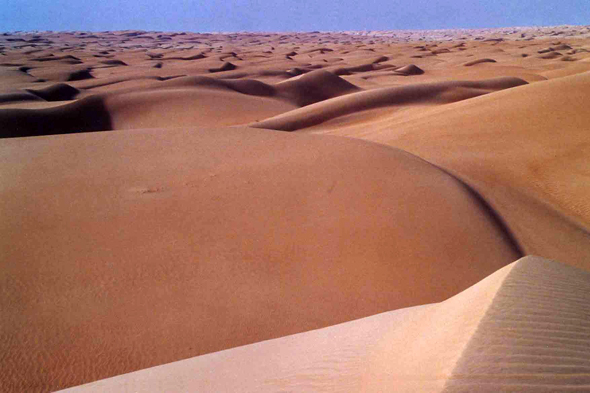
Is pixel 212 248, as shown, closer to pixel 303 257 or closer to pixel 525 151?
pixel 303 257

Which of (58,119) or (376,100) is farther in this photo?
(376,100)

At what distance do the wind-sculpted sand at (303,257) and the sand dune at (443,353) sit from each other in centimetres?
1

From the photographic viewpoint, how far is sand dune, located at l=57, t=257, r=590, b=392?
1.55 metres

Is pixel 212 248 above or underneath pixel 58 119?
above

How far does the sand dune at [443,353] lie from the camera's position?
1550mm

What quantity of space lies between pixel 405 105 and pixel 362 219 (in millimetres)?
10014

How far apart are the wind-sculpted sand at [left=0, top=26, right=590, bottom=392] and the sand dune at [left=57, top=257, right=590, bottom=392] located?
0.04ft

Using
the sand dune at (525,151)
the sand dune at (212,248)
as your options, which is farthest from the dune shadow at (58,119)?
the sand dune at (525,151)

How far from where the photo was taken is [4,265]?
3.70 metres

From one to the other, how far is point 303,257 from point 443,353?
Answer: 2485mm

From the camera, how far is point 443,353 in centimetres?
172

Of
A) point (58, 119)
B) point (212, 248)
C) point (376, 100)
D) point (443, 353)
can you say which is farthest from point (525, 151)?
point (58, 119)

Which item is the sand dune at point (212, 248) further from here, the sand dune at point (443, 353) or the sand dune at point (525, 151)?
the sand dune at point (525, 151)

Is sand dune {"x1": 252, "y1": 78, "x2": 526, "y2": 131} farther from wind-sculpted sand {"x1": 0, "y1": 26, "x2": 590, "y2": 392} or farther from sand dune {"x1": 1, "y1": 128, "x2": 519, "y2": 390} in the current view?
sand dune {"x1": 1, "y1": 128, "x2": 519, "y2": 390}
